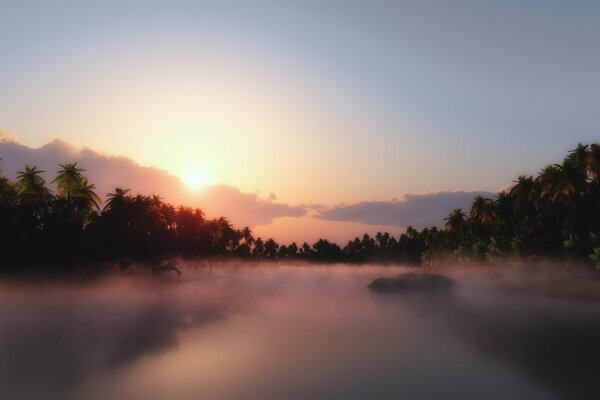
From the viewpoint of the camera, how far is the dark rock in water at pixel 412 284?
5444cm

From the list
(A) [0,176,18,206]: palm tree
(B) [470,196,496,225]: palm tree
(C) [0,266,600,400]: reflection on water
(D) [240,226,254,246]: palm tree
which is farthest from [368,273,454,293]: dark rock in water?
(D) [240,226,254,246]: palm tree

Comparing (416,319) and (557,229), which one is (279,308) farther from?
(557,229)

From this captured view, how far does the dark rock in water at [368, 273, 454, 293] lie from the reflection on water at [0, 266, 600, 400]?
14186mm

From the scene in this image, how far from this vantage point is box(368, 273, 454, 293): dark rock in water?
54.4m

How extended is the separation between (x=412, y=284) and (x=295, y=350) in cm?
3761

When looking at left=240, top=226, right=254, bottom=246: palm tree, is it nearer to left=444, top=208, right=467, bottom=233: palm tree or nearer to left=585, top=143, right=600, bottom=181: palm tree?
left=444, top=208, right=467, bottom=233: palm tree

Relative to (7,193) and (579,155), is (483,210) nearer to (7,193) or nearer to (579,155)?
(579,155)

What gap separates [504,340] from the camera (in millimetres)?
23781

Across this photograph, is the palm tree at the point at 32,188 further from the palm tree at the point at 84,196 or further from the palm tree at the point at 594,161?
the palm tree at the point at 594,161

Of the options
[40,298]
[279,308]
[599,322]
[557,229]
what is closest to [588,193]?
[557,229]

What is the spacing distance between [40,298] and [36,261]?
1028cm

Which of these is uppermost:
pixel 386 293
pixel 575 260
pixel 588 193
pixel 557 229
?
pixel 588 193

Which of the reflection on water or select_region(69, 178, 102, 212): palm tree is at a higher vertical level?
select_region(69, 178, 102, 212): palm tree

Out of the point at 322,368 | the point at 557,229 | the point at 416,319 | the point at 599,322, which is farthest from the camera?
the point at 557,229
